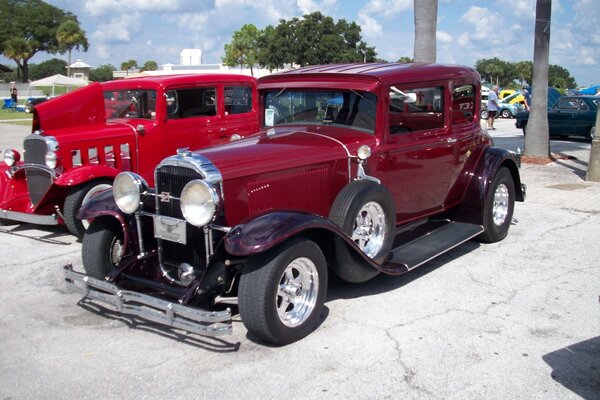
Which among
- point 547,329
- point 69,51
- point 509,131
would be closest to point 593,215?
point 547,329

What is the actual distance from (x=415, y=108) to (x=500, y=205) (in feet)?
5.99

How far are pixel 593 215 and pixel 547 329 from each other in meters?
4.31

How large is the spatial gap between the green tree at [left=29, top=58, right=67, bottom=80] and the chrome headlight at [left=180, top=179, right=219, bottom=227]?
94.0 meters

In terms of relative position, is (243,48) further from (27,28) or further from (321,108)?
(321,108)

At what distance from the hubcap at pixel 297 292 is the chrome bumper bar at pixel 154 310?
430 mm

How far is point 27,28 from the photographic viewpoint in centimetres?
6556

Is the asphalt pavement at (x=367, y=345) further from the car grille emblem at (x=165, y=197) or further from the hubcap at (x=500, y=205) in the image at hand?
the car grille emblem at (x=165, y=197)

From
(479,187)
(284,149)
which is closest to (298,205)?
(284,149)

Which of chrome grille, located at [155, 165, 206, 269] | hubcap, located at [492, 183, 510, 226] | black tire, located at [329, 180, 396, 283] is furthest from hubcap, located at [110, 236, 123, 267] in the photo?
hubcap, located at [492, 183, 510, 226]

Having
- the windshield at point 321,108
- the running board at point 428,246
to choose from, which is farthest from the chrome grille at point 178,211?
the windshield at point 321,108

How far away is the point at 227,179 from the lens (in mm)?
4086

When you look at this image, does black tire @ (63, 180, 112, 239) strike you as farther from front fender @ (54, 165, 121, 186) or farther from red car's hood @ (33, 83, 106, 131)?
red car's hood @ (33, 83, 106, 131)

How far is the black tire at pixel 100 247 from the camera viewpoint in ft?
15.3

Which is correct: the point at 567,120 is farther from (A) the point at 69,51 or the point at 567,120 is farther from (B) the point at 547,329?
(A) the point at 69,51
